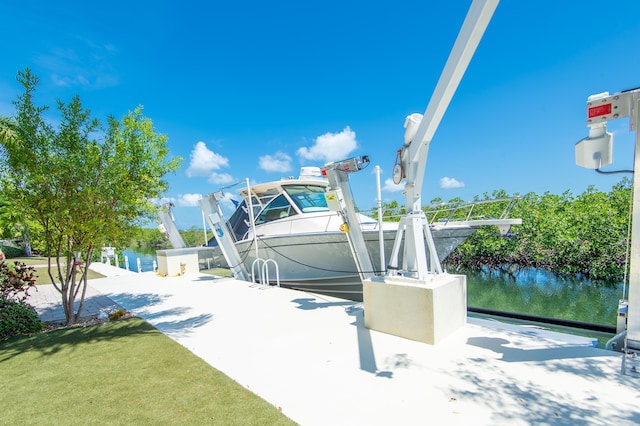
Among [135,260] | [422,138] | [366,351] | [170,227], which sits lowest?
[135,260]

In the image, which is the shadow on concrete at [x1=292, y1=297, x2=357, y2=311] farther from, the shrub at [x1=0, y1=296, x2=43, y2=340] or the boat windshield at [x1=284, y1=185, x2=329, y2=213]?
the shrub at [x1=0, y1=296, x2=43, y2=340]

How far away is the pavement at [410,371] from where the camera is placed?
2.30m

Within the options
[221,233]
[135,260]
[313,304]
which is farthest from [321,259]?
[135,260]

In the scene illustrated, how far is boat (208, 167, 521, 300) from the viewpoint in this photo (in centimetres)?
646

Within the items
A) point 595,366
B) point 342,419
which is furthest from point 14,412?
point 595,366

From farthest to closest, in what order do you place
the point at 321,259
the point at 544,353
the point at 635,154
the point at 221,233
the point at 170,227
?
the point at 170,227 < the point at 221,233 < the point at 321,259 < the point at 544,353 < the point at 635,154

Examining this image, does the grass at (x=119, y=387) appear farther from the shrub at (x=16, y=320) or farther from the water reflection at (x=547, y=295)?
the water reflection at (x=547, y=295)

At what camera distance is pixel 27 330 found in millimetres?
4805

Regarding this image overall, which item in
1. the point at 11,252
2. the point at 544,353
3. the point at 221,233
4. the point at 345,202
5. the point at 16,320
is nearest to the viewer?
the point at 544,353

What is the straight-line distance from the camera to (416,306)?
3641 mm

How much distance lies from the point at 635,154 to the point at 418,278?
232 cm

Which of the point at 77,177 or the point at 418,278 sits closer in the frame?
the point at 418,278

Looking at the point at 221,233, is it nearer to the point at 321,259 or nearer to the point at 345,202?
the point at 321,259

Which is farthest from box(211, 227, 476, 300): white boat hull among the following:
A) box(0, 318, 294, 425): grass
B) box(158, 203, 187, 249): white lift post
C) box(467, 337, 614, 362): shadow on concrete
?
box(158, 203, 187, 249): white lift post
